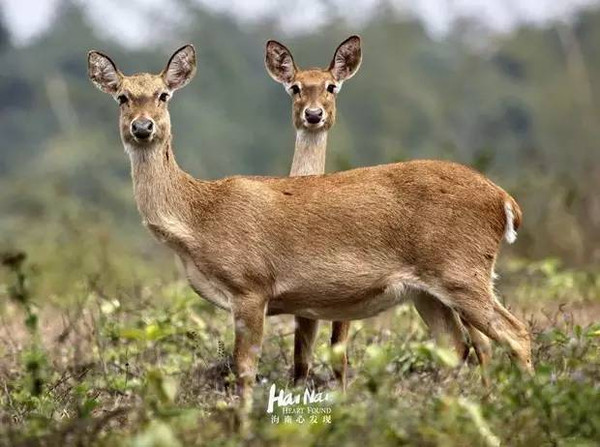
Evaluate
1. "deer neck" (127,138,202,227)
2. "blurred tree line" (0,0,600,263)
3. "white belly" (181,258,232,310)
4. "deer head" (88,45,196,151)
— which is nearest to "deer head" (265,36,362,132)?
"deer head" (88,45,196,151)

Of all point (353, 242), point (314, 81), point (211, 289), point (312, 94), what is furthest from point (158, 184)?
point (314, 81)

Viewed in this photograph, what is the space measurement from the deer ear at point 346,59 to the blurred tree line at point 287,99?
16239 millimetres

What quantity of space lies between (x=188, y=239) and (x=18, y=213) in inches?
650

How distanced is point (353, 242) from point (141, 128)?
142 cm

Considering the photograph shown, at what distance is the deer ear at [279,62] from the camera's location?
10867mm

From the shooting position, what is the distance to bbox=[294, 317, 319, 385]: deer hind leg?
915 centimetres

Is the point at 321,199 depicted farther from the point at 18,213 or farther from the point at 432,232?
the point at 18,213

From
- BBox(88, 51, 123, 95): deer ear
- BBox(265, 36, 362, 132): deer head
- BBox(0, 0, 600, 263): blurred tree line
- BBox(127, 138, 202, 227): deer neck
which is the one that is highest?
BBox(0, 0, 600, 263): blurred tree line

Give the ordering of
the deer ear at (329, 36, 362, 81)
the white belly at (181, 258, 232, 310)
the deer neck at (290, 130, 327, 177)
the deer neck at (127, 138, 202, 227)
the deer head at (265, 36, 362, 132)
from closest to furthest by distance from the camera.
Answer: the white belly at (181, 258, 232, 310) → the deer neck at (127, 138, 202, 227) → the deer neck at (290, 130, 327, 177) → the deer head at (265, 36, 362, 132) → the deer ear at (329, 36, 362, 81)

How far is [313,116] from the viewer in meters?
10.2

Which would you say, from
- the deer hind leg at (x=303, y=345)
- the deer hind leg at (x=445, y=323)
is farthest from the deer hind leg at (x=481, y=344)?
the deer hind leg at (x=303, y=345)

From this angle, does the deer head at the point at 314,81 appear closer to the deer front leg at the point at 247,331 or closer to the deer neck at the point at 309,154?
the deer neck at the point at 309,154

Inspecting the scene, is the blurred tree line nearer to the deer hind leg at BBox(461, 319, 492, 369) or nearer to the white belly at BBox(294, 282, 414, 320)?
the deer hind leg at BBox(461, 319, 492, 369)

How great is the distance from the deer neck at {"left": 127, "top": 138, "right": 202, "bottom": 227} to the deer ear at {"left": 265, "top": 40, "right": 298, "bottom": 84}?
2183 mm
